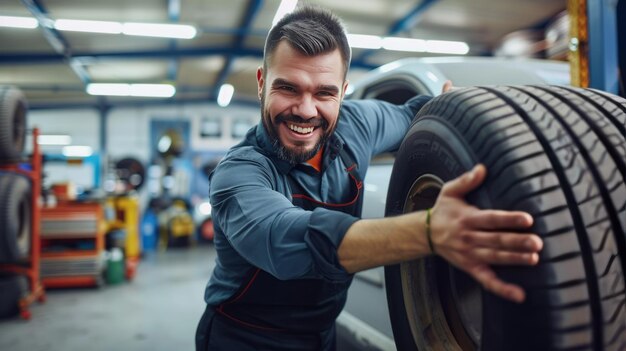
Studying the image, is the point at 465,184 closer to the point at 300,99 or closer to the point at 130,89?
the point at 300,99

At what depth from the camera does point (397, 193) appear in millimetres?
1175

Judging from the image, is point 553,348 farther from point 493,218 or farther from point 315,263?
point 315,263

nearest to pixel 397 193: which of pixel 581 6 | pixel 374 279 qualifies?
pixel 374 279

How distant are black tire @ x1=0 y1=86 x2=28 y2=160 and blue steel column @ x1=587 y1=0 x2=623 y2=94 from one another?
4.45 meters

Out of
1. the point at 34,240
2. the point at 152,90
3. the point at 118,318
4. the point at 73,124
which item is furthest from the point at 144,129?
the point at 118,318

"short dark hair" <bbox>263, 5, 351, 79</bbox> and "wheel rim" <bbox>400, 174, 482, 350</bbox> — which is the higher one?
"short dark hair" <bbox>263, 5, 351, 79</bbox>

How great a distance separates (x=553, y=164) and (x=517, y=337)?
30 centimetres

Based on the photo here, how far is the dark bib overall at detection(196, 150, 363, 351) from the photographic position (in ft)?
4.70

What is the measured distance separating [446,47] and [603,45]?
6966 mm

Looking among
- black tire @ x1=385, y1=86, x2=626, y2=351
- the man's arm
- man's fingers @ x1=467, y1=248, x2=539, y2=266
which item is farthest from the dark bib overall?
man's fingers @ x1=467, y1=248, x2=539, y2=266

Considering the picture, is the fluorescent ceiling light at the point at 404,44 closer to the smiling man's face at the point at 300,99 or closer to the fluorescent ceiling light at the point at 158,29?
the fluorescent ceiling light at the point at 158,29

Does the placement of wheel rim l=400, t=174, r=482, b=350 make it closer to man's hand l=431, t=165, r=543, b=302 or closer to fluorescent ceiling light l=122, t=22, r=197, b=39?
man's hand l=431, t=165, r=543, b=302

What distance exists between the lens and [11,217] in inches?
158

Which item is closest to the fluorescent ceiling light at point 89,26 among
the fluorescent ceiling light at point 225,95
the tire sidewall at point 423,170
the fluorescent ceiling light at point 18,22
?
the fluorescent ceiling light at point 18,22
